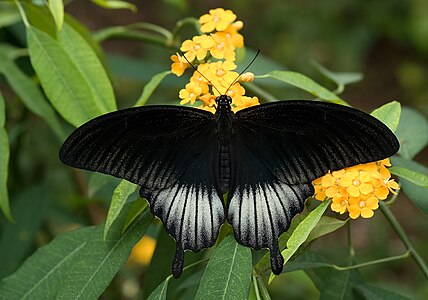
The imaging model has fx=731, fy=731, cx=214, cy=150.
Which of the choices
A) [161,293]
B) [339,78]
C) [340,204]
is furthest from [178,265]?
[339,78]

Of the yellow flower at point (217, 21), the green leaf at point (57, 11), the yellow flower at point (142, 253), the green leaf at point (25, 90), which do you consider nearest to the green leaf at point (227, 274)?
the yellow flower at point (217, 21)

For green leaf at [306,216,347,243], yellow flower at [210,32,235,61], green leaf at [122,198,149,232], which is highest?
yellow flower at [210,32,235,61]

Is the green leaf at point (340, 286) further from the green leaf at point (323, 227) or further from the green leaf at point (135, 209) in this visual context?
the green leaf at point (135, 209)

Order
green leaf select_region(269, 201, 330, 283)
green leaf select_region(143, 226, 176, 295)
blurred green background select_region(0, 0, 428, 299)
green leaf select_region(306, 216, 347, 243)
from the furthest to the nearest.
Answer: blurred green background select_region(0, 0, 428, 299), green leaf select_region(143, 226, 176, 295), green leaf select_region(306, 216, 347, 243), green leaf select_region(269, 201, 330, 283)

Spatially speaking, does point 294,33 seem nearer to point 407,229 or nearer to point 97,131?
point 407,229

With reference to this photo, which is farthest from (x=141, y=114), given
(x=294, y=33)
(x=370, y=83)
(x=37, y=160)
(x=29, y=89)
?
(x=370, y=83)

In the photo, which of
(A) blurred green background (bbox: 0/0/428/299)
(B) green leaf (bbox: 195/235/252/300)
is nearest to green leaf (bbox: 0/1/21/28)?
(B) green leaf (bbox: 195/235/252/300)

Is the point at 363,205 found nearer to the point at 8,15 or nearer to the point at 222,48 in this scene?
the point at 222,48

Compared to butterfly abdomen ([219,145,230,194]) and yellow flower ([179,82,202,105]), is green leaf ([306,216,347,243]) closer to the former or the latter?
butterfly abdomen ([219,145,230,194])
